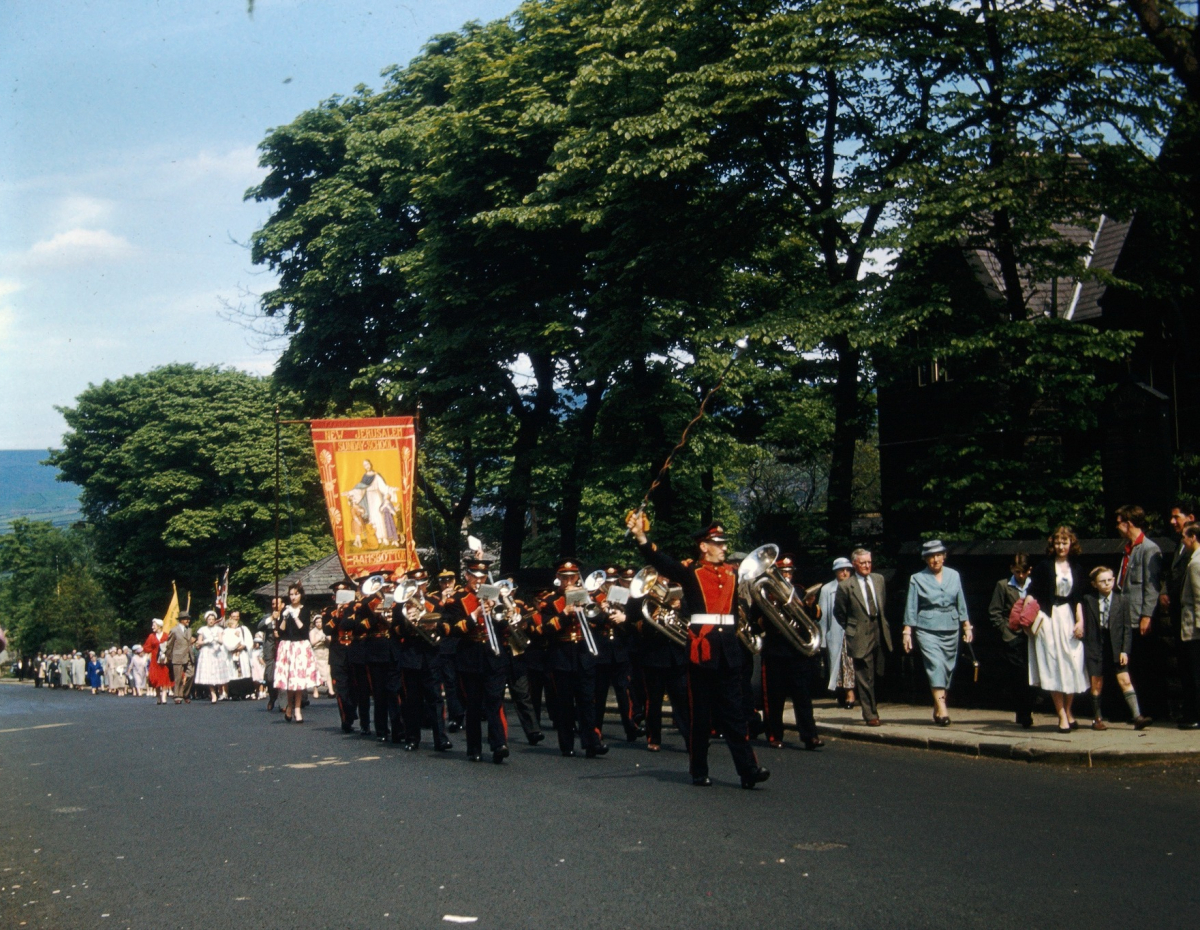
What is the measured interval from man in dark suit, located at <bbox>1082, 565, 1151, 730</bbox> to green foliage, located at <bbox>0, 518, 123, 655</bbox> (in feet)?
237

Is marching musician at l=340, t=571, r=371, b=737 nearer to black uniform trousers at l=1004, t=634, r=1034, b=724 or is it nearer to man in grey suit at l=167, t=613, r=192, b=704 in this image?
black uniform trousers at l=1004, t=634, r=1034, b=724

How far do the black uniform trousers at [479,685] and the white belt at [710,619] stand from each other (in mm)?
3172

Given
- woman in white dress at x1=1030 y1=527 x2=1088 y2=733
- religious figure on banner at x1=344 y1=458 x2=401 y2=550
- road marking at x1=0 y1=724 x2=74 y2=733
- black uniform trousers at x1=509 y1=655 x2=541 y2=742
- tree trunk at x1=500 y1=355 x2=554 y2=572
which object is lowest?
road marking at x1=0 y1=724 x2=74 y2=733

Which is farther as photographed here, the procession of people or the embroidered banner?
the embroidered banner

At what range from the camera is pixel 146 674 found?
43250mm

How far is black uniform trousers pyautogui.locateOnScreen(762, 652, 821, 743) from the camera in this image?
1284cm

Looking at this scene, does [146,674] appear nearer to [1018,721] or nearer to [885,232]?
[885,232]

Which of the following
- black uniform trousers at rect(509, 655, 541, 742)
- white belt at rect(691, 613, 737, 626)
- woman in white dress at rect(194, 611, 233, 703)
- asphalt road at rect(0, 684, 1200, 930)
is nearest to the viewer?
asphalt road at rect(0, 684, 1200, 930)

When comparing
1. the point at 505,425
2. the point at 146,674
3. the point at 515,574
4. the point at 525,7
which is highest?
the point at 525,7

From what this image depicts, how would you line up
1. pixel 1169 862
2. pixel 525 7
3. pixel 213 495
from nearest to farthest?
pixel 1169 862 → pixel 525 7 → pixel 213 495

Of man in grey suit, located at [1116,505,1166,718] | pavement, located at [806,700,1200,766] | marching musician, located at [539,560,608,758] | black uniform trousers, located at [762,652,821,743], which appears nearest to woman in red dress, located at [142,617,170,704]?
marching musician, located at [539,560,608,758]

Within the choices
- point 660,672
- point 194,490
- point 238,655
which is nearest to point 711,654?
point 660,672

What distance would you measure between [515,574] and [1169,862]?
2184cm

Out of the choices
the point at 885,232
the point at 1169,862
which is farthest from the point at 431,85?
the point at 1169,862
